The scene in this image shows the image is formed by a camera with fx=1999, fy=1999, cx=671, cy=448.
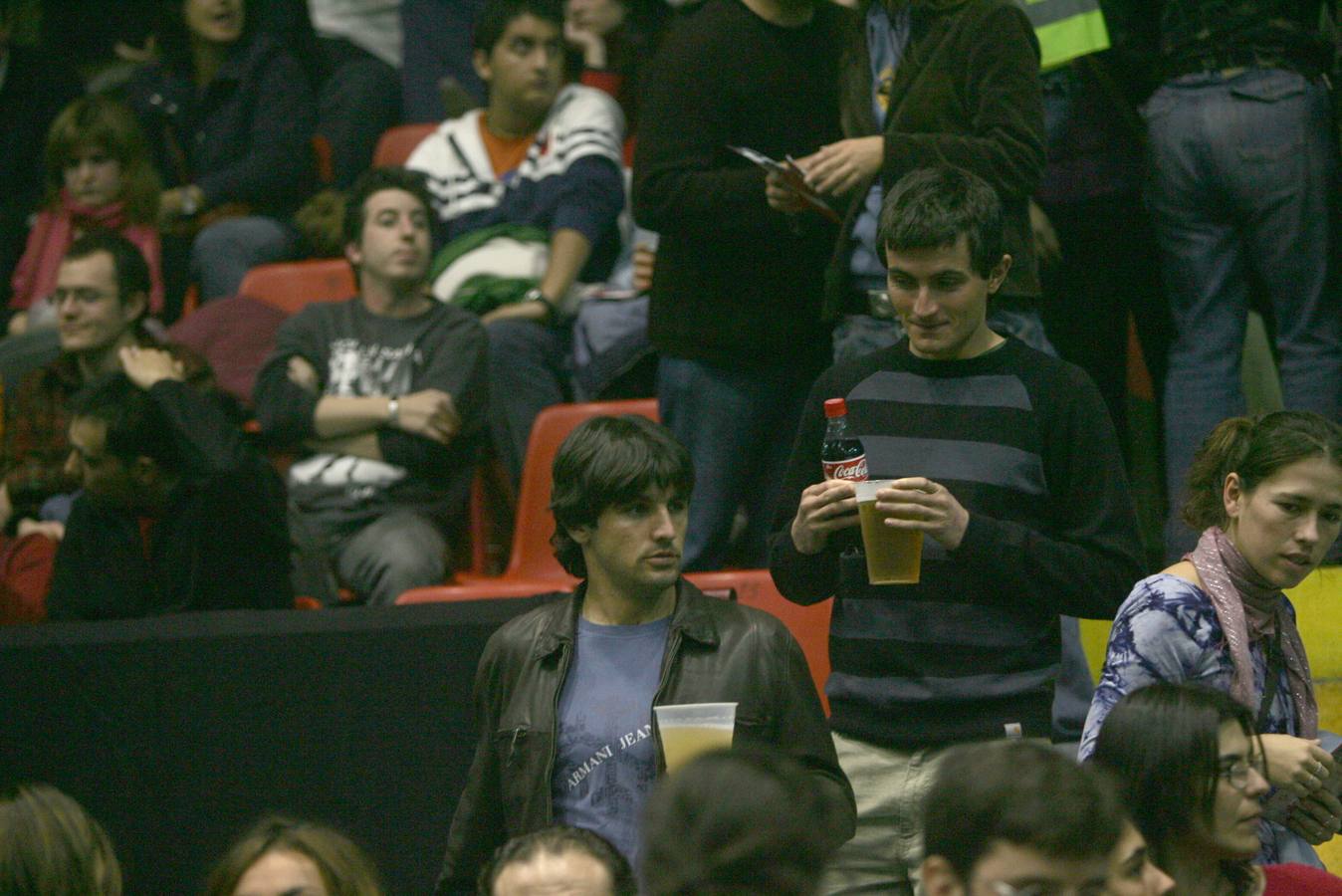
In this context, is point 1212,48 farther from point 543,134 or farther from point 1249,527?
point 543,134

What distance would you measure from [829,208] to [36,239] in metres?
3.80

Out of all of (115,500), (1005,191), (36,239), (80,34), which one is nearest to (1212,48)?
(1005,191)

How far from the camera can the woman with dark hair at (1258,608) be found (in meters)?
3.25

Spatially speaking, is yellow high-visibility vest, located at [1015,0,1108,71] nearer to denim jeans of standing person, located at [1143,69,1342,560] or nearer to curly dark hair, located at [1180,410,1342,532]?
denim jeans of standing person, located at [1143,69,1342,560]

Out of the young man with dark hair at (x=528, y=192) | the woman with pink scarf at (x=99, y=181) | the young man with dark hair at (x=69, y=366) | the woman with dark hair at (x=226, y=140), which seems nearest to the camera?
the young man with dark hair at (x=69, y=366)

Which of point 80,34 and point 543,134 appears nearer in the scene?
point 543,134

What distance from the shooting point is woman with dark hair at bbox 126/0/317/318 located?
7199 millimetres

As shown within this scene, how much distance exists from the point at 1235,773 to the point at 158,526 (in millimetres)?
3115

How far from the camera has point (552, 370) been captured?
610 cm

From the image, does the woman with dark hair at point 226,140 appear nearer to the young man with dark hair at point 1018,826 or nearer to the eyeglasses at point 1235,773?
the eyeglasses at point 1235,773

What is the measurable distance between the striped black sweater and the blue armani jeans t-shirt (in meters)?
0.32

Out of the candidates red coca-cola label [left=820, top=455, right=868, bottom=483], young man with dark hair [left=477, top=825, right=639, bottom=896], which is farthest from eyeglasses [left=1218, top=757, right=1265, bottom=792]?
young man with dark hair [left=477, top=825, right=639, bottom=896]

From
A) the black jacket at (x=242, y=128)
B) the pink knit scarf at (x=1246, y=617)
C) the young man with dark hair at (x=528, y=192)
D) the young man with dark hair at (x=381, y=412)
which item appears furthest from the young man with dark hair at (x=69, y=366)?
the pink knit scarf at (x=1246, y=617)

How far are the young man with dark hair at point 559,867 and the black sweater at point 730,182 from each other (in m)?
1.80
